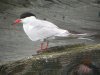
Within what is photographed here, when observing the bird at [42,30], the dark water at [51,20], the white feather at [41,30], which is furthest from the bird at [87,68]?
A: the dark water at [51,20]

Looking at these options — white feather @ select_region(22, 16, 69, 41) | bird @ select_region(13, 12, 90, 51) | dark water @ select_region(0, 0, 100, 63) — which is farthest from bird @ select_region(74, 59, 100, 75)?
dark water @ select_region(0, 0, 100, 63)

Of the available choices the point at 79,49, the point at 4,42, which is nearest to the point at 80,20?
the point at 4,42

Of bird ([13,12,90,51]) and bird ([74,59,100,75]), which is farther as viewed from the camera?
bird ([13,12,90,51])

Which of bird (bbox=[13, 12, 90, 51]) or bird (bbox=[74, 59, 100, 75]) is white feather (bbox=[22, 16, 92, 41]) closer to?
bird (bbox=[13, 12, 90, 51])

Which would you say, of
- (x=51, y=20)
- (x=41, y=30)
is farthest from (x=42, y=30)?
(x=51, y=20)

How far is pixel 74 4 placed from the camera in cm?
1367

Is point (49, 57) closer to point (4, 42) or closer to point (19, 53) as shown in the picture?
point (19, 53)

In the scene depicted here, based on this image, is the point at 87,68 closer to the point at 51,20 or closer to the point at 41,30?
the point at 41,30

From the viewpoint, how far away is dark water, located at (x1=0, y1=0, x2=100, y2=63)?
8695 millimetres

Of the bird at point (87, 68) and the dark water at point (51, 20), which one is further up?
the bird at point (87, 68)

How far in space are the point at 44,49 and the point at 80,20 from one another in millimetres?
5031

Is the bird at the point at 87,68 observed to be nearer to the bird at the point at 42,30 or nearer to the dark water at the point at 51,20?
the bird at the point at 42,30

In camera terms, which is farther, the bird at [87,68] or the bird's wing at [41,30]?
the bird's wing at [41,30]

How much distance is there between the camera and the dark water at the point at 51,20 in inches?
342
